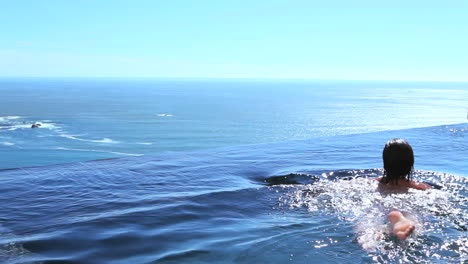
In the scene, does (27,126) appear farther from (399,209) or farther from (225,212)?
(399,209)

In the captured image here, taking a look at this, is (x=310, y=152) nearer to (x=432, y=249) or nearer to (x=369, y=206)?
(x=369, y=206)

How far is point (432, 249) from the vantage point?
4.38 m

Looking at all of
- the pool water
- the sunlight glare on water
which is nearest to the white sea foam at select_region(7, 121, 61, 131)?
the pool water

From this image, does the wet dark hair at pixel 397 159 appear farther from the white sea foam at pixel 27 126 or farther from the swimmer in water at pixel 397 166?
the white sea foam at pixel 27 126

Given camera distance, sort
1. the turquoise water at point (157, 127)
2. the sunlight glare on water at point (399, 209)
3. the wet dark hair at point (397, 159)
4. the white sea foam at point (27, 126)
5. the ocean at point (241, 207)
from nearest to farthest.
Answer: the sunlight glare on water at point (399, 209)
the ocean at point (241, 207)
the wet dark hair at point (397, 159)
the turquoise water at point (157, 127)
the white sea foam at point (27, 126)

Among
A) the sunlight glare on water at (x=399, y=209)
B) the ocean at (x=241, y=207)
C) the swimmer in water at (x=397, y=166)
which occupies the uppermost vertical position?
the swimmer in water at (x=397, y=166)

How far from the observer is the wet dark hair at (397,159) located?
611 cm

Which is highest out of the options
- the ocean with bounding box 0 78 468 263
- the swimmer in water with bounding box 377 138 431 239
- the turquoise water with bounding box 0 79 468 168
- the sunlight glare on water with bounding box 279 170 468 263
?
the swimmer in water with bounding box 377 138 431 239

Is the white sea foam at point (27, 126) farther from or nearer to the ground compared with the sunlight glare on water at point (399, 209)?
nearer to the ground

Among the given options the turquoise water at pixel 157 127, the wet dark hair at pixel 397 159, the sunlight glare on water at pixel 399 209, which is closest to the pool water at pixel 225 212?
the sunlight glare on water at pixel 399 209

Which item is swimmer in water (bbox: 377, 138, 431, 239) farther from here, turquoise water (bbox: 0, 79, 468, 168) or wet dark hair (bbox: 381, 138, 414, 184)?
turquoise water (bbox: 0, 79, 468, 168)

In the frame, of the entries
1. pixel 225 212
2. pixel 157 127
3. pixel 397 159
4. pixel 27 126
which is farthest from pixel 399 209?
pixel 157 127

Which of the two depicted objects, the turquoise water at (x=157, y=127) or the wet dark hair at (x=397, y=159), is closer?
the wet dark hair at (x=397, y=159)

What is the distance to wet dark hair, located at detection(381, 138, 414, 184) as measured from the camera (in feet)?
20.0
